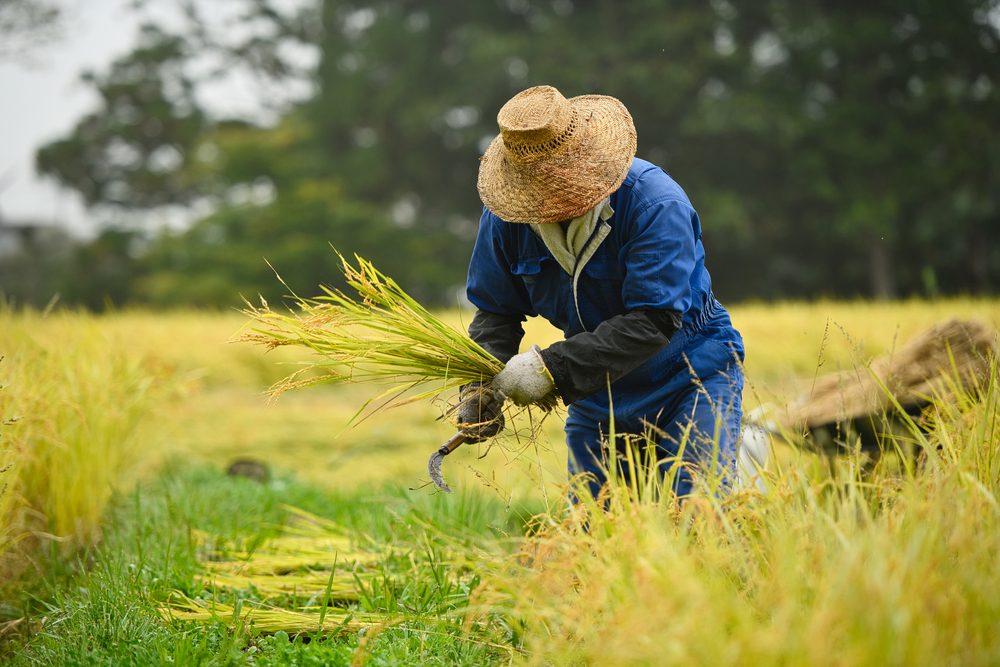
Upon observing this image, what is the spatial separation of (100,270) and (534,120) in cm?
2020

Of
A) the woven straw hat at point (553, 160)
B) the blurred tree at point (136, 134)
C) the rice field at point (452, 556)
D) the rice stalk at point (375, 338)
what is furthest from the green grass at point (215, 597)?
the blurred tree at point (136, 134)

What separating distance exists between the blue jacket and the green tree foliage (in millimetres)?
13434

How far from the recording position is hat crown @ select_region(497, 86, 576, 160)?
2.33m

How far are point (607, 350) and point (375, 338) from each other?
2.20 feet

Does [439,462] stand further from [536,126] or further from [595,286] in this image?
[536,126]

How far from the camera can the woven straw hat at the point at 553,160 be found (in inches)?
91.7

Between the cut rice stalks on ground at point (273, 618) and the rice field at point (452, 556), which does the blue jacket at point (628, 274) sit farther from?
the cut rice stalks on ground at point (273, 618)

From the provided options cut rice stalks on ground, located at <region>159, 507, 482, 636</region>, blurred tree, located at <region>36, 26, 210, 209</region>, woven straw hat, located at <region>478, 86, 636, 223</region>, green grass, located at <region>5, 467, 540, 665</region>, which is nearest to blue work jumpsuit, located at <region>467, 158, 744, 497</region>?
woven straw hat, located at <region>478, 86, 636, 223</region>

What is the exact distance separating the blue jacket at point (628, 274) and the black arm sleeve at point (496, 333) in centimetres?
3

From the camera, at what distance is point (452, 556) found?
2.81 metres

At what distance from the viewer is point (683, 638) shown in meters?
1.48

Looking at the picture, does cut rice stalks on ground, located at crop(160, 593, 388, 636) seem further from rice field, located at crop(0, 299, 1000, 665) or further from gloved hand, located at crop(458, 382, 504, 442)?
gloved hand, located at crop(458, 382, 504, 442)

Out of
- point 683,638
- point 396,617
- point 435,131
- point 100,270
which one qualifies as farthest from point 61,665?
point 100,270

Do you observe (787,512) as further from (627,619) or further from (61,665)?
(61,665)
